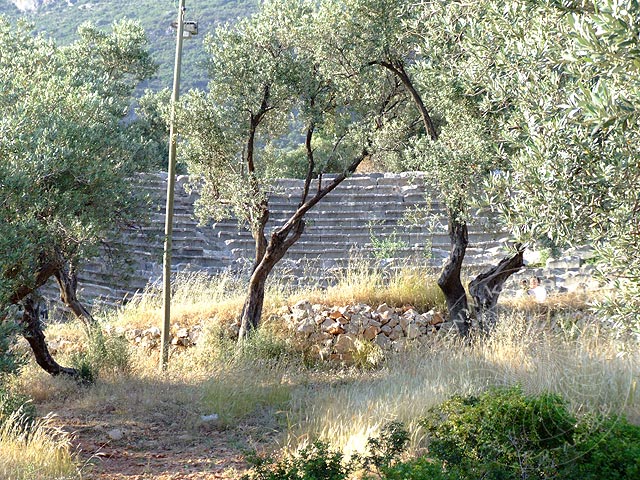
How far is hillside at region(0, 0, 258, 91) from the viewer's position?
41.0 m

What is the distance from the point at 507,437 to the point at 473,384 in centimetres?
201

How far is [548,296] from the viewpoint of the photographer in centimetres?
1263

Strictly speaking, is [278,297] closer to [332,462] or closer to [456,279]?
[456,279]

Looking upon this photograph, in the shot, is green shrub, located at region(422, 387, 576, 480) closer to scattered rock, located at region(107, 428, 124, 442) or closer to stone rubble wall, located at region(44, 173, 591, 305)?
scattered rock, located at region(107, 428, 124, 442)

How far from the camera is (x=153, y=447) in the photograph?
23.3ft

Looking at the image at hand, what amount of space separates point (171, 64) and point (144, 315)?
29176mm

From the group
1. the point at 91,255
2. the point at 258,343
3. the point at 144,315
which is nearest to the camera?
the point at 91,255

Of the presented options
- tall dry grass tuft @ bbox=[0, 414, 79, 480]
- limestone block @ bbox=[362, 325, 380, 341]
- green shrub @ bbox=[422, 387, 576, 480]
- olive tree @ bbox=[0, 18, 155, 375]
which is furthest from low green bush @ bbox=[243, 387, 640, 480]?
limestone block @ bbox=[362, 325, 380, 341]

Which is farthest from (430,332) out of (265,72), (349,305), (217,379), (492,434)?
(492,434)

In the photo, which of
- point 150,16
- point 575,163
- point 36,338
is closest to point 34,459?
point 36,338

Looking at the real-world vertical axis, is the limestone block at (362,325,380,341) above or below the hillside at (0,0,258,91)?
below

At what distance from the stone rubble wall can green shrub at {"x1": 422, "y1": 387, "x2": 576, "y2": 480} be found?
30.8ft

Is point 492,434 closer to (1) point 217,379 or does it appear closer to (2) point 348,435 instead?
(2) point 348,435

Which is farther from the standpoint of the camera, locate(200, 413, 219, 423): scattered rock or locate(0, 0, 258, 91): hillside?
locate(0, 0, 258, 91): hillside
